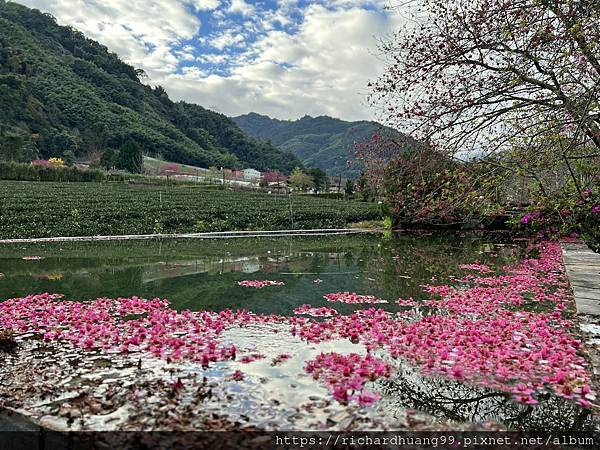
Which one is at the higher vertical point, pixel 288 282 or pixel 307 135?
pixel 307 135

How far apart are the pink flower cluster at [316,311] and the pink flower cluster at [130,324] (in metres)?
0.43

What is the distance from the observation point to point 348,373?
10.7 ft

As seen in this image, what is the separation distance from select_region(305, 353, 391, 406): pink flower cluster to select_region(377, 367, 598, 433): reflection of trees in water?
111mm

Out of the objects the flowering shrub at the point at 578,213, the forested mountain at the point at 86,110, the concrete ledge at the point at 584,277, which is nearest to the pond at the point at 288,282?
A: the concrete ledge at the point at 584,277

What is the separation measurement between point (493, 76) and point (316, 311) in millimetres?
3139

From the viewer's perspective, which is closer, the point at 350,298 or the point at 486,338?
the point at 486,338

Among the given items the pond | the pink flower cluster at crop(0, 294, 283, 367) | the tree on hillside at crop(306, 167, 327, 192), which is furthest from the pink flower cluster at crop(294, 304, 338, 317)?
the tree on hillside at crop(306, 167, 327, 192)

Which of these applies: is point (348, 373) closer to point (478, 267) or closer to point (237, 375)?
point (237, 375)

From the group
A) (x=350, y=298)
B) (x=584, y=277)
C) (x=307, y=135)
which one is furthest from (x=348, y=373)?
(x=307, y=135)

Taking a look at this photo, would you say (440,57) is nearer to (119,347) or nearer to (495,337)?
(495,337)

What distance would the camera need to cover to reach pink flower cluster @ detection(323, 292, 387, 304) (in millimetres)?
6094

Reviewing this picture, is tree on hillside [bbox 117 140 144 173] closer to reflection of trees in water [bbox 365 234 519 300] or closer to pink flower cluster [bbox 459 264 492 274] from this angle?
reflection of trees in water [bbox 365 234 519 300]

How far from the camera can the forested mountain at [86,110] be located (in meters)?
57.8

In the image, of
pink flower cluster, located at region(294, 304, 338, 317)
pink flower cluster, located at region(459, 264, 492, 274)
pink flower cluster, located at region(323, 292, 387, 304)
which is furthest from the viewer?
pink flower cluster, located at region(459, 264, 492, 274)
